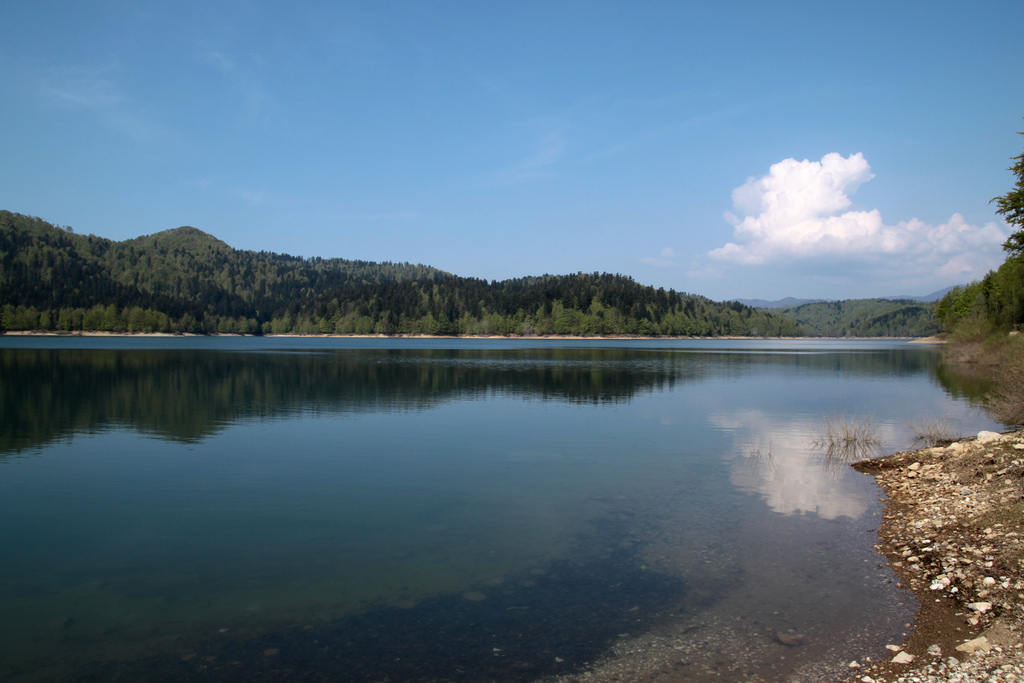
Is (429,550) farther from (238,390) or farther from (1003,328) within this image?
(1003,328)

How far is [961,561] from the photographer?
9438mm

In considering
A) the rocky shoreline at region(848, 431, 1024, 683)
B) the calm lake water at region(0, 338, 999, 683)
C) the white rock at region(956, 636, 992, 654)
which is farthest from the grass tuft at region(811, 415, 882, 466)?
the white rock at region(956, 636, 992, 654)

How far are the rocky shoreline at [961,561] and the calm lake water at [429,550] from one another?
42 centimetres

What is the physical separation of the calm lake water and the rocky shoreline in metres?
0.42

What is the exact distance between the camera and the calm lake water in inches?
292

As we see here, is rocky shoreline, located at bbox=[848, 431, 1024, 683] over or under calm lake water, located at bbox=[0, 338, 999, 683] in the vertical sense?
over

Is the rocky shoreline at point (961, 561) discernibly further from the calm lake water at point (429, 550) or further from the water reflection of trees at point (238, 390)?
the water reflection of trees at point (238, 390)

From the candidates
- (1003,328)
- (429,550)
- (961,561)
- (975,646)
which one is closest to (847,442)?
(961,561)

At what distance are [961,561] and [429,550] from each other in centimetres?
851

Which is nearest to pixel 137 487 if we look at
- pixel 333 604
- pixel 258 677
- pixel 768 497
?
pixel 333 604

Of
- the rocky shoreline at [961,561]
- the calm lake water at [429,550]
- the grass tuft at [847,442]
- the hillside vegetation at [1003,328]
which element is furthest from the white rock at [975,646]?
the hillside vegetation at [1003,328]

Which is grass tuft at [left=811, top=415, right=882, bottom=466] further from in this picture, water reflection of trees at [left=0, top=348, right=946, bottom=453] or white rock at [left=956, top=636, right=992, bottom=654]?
water reflection of trees at [left=0, top=348, right=946, bottom=453]

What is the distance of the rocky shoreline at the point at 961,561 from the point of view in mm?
6777

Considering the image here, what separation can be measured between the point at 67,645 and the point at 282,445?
1295cm
